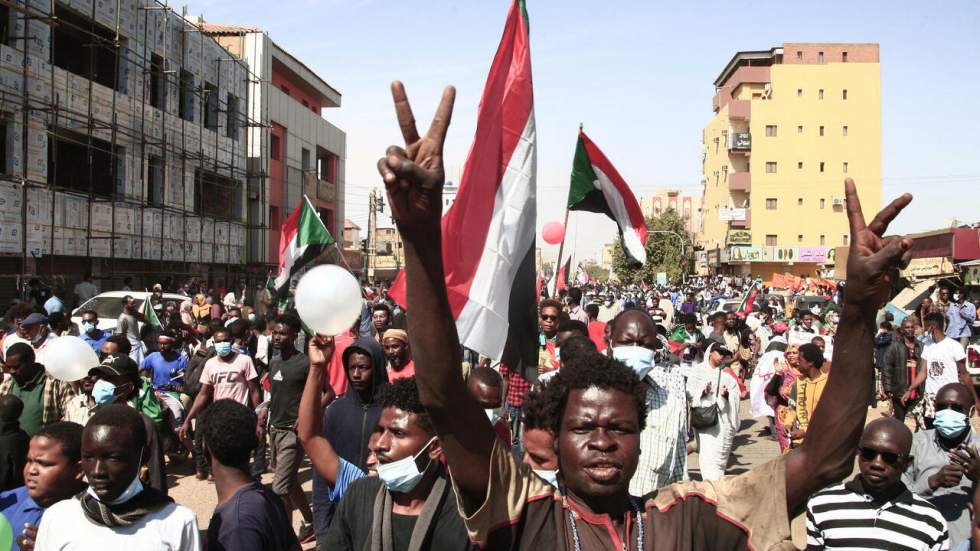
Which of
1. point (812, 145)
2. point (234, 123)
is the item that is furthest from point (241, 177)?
point (812, 145)

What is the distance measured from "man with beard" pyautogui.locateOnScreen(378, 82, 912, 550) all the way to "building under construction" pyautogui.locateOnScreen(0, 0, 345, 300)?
17.6m

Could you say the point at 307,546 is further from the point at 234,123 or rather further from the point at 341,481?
the point at 234,123

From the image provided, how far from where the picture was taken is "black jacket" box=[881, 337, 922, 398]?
1069 cm

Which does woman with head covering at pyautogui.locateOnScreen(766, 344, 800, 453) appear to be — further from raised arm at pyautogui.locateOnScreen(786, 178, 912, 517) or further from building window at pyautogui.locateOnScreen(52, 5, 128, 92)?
building window at pyautogui.locateOnScreen(52, 5, 128, 92)

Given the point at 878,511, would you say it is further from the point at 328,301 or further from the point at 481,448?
the point at 328,301

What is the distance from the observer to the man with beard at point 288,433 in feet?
21.5

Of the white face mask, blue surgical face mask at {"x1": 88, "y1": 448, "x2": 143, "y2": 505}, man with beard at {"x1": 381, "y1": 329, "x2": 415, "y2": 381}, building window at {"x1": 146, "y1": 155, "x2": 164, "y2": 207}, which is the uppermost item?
building window at {"x1": 146, "y1": 155, "x2": 164, "y2": 207}

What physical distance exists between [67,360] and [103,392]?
0.36 meters

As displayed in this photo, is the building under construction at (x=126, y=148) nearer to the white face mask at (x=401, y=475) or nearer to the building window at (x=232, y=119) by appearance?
the building window at (x=232, y=119)

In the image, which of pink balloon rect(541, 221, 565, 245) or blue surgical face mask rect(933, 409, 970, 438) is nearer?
blue surgical face mask rect(933, 409, 970, 438)

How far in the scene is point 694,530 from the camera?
2.11m

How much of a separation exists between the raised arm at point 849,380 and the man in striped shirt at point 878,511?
5.94 ft

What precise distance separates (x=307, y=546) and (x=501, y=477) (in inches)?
205

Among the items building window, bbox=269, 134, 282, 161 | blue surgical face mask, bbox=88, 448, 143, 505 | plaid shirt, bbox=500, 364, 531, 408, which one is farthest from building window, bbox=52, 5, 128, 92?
blue surgical face mask, bbox=88, 448, 143, 505
